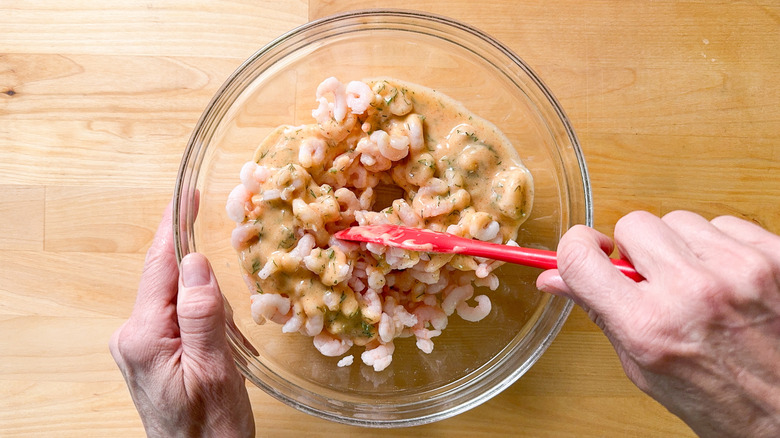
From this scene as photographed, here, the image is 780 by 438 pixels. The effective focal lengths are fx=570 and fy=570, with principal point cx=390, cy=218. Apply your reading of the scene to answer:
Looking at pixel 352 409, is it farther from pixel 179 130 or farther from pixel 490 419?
pixel 179 130

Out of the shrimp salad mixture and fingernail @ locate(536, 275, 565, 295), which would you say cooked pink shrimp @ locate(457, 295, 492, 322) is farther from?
fingernail @ locate(536, 275, 565, 295)

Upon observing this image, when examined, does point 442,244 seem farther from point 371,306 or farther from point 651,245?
point 651,245

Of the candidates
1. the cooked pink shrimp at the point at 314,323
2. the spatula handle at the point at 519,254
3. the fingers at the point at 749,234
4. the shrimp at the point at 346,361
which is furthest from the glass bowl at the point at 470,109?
the fingers at the point at 749,234

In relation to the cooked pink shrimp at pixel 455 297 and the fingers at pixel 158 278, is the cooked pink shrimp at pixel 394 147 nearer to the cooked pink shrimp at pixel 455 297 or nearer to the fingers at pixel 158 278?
the cooked pink shrimp at pixel 455 297

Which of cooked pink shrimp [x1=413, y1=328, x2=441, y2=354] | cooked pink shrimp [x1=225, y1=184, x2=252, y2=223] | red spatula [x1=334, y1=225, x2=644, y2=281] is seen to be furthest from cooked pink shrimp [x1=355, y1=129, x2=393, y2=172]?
cooked pink shrimp [x1=413, y1=328, x2=441, y2=354]

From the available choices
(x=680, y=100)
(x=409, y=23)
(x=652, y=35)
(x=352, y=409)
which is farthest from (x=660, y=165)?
(x=352, y=409)

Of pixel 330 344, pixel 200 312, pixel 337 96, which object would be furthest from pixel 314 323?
pixel 337 96

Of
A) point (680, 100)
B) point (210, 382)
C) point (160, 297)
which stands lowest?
point (210, 382)
